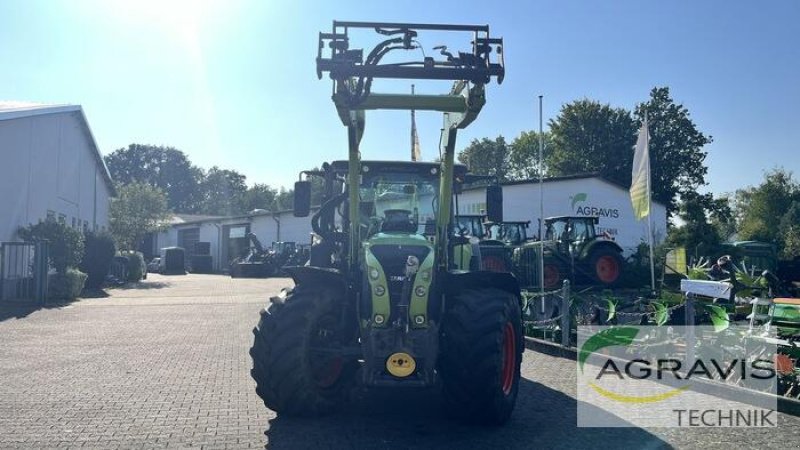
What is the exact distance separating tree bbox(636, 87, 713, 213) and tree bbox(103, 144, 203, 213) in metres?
76.5

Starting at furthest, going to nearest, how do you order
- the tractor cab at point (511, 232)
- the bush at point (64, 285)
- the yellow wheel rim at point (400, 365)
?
the tractor cab at point (511, 232) < the bush at point (64, 285) < the yellow wheel rim at point (400, 365)

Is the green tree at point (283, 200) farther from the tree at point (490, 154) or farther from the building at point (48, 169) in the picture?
the building at point (48, 169)

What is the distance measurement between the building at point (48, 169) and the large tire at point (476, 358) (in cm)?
2072

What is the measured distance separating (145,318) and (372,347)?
40.8ft

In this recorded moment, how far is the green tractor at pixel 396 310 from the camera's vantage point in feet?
20.6

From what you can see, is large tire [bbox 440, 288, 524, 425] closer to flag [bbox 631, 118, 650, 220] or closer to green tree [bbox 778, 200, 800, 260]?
flag [bbox 631, 118, 650, 220]

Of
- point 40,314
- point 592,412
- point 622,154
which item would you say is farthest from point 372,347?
point 622,154

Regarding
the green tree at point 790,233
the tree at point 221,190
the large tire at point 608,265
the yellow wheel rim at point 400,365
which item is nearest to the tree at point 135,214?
the large tire at point 608,265

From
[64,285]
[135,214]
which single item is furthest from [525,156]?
[64,285]

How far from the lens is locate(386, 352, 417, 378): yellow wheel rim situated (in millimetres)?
6219

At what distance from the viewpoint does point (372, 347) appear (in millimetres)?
6281

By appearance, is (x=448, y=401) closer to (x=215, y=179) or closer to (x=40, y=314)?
(x=40, y=314)

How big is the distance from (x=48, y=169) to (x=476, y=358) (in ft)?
87.4

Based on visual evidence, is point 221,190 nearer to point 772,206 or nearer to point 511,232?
point 772,206
